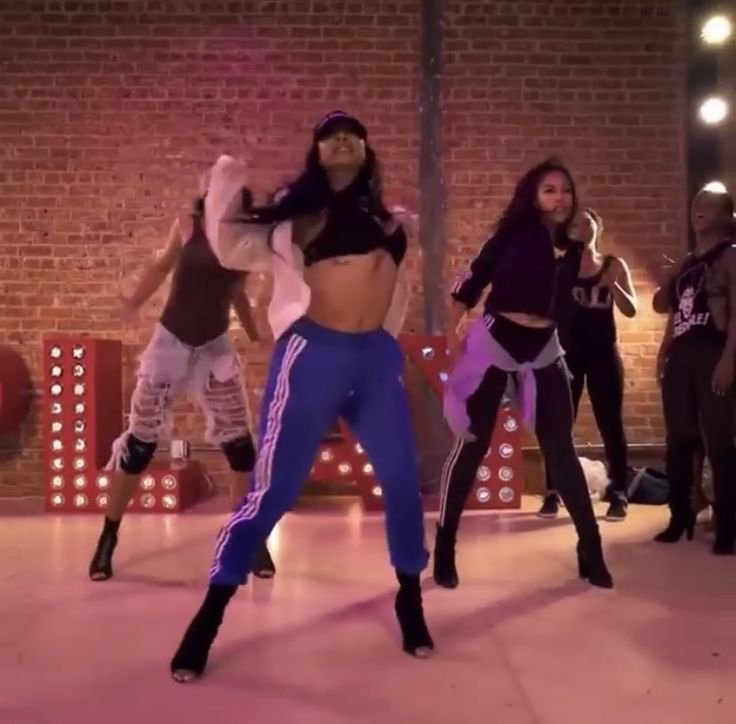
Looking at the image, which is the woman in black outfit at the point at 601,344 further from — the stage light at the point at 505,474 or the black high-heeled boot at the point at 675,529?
the black high-heeled boot at the point at 675,529

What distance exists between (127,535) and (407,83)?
9.81ft

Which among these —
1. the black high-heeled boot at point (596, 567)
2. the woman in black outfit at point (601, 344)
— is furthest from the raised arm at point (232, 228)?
the woman in black outfit at point (601, 344)

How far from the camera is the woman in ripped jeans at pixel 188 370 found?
10.4ft

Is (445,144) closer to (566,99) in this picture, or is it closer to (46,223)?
(566,99)

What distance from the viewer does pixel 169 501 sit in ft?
15.9

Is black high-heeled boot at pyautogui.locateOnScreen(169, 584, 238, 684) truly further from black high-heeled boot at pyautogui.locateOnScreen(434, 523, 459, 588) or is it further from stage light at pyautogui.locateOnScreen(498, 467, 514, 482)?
stage light at pyautogui.locateOnScreen(498, 467, 514, 482)

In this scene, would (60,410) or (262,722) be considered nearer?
(262,722)

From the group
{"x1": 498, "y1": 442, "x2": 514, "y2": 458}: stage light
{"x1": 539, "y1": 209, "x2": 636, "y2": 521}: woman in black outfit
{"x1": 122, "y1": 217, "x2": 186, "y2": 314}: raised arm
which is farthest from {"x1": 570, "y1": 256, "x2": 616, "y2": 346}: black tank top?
{"x1": 122, "y1": 217, "x2": 186, "y2": 314}: raised arm

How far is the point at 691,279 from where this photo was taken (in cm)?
373

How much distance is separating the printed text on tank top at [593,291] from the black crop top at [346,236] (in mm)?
2353

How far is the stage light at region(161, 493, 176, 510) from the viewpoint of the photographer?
15.9ft

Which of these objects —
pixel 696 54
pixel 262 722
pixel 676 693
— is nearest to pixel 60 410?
pixel 262 722

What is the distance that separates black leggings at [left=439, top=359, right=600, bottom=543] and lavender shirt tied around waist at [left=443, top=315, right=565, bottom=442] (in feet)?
0.07

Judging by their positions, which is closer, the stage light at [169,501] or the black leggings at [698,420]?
the black leggings at [698,420]
